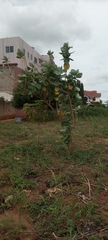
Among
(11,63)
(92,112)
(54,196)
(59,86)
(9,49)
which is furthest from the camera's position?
(9,49)

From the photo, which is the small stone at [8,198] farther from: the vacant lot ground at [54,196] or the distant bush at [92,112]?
the distant bush at [92,112]

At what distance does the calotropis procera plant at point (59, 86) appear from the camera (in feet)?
10.9

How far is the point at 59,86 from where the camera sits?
140 inches

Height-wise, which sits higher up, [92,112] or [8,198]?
[92,112]

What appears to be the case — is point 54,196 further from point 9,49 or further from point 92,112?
point 9,49

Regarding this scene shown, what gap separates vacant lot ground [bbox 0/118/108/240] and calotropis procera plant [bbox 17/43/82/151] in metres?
0.69

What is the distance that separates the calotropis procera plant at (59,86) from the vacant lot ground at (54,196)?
688 mm

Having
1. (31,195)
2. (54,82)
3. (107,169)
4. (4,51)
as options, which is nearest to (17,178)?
(31,195)

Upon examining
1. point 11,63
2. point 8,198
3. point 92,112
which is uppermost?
point 11,63

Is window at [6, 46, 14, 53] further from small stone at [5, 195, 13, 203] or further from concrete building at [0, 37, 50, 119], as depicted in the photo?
small stone at [5, 195, 13, 203]

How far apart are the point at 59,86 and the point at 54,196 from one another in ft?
6.30

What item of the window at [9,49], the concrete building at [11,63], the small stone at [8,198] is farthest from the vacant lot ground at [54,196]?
the window at [9,49]

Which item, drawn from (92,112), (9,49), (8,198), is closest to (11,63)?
(9,49)

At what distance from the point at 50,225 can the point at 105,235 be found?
44 centimetres
